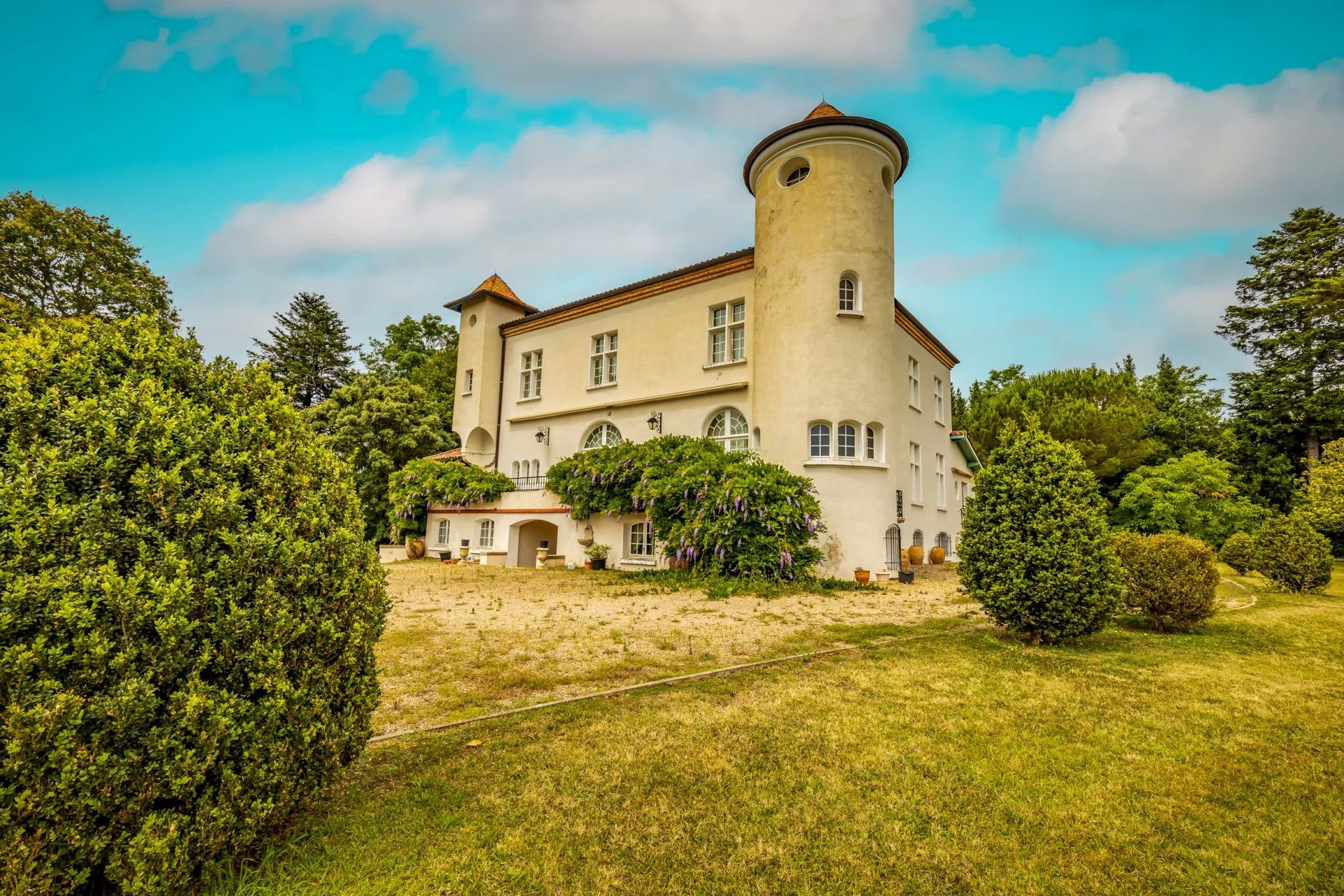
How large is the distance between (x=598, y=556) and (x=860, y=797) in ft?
48.6

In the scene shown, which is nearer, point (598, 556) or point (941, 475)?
point (598, 556)

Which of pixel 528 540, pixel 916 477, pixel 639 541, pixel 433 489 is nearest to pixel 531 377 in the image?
pixel 433 489

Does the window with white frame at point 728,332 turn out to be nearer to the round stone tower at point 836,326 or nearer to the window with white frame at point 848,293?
the round stone tower at point 836,326

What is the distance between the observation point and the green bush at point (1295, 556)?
12.2 metres

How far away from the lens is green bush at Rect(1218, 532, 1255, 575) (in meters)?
14.5

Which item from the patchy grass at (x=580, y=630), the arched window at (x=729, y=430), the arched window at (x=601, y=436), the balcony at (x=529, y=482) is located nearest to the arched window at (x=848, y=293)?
the arched window at (x=729, y=430)

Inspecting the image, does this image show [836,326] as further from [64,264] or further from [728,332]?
[64,264]

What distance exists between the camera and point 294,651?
2.38 meters

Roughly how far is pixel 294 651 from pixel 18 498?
1.03 meters

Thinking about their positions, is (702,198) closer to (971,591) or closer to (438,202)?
(438,202)

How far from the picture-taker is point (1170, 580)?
24.9ft

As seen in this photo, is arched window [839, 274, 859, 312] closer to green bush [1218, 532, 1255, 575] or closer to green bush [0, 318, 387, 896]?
green bush [1218, 532, 1255, 575]

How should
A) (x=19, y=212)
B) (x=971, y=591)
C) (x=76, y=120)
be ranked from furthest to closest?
(x=19, y=212), (x=76, y=120), (x=971, y=591)

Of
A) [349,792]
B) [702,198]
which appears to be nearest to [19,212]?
[702,198]
